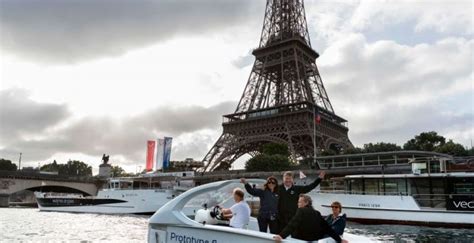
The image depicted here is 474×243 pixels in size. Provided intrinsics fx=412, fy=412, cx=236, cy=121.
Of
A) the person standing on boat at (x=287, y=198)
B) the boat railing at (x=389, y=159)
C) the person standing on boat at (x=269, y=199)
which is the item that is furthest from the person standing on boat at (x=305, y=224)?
the boat railing at (x=389, y=159)

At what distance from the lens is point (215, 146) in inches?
2576

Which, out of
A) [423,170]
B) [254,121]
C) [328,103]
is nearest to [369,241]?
[423,170]

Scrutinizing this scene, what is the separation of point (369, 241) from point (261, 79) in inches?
2572

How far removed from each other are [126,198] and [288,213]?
35.1 metres

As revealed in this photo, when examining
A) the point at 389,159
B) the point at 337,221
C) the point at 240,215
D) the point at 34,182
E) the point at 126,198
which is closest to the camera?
the point at 337,221

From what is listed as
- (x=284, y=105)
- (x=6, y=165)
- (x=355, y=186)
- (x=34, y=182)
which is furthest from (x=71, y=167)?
(x=355, y=186)

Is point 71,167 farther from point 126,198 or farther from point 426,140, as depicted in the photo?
point 426,140

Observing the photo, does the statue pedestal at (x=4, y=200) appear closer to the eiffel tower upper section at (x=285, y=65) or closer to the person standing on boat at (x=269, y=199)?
the eiffel tower upper section at (x=285, y=65)

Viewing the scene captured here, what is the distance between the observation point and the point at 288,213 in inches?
293

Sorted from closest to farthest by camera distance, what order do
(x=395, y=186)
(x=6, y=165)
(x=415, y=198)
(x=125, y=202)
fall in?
(x=415, y=198)
(x=395, y=186)
(x=125, y=202)
(x=6, y=165)

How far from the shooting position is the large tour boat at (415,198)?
76.5ft

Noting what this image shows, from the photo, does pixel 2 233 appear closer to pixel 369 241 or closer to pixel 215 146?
pixel 369 241

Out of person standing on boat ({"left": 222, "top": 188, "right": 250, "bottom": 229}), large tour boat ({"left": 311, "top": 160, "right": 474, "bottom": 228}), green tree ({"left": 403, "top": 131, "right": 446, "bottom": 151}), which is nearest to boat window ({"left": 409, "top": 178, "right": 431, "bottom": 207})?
large tour boat ({"left": 311, "top": 160, "right": 474, "bottom": 228})

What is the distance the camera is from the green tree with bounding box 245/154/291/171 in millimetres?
54406
